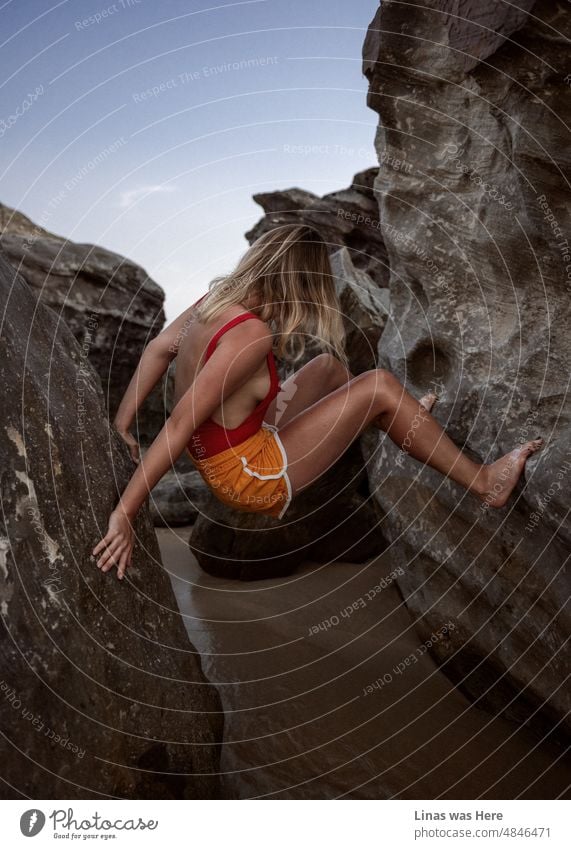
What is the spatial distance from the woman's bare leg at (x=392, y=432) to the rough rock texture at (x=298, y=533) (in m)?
1.85

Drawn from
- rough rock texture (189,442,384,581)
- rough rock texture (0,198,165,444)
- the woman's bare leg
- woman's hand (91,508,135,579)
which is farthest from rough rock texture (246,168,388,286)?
woman's hand (91,508,135,579)

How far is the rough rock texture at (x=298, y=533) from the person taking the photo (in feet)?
17.7

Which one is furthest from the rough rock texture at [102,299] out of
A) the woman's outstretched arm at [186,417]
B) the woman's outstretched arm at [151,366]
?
the woman's outstretched arm at [186,417]

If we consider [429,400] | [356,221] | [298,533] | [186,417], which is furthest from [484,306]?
[356,221]

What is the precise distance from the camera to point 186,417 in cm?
290

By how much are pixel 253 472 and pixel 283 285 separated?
0.85 meters

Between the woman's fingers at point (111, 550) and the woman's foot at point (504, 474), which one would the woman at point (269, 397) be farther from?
the woman's fingers at point (111, 550)

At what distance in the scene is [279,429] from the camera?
362 cm

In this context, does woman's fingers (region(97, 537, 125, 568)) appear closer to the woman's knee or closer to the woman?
the woman

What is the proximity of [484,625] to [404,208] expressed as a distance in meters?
2.15

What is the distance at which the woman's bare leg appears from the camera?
10.6 feet

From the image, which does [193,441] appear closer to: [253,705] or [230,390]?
[230,390]
